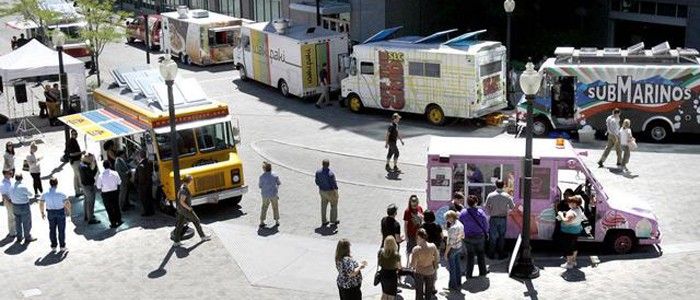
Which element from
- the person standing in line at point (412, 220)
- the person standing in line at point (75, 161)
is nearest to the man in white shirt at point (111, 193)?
the person standing in line at point (75, 161)

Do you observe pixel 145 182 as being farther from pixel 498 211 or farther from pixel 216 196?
pixel 498 211

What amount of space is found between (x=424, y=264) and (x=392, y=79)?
1616cm

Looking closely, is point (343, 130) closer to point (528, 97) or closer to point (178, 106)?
point (178, 106)

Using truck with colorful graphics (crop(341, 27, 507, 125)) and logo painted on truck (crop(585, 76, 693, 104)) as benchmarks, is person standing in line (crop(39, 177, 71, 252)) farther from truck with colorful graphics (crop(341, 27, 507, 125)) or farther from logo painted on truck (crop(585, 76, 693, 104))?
logo painted on truck (crop(585, 76, 693, 104))

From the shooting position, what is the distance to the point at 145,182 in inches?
824

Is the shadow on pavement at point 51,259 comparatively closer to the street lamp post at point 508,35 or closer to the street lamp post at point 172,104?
the street lamp post at point 172,104

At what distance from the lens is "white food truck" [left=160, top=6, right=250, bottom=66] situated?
41594mm

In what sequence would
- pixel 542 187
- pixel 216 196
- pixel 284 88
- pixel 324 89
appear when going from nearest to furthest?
pixel 542 187, pixel 216 196, pixel 324 89, pixel 284 88

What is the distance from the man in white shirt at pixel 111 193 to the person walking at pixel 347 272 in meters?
7.68

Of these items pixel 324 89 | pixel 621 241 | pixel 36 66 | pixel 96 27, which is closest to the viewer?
pixel 621 241

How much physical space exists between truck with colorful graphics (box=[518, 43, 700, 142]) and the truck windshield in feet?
32.4

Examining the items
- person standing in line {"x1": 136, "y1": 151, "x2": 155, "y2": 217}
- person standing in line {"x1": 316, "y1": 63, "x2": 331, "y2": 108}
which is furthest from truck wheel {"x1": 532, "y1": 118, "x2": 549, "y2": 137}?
person standing in line {"x1": 136, "y1": 151, "x2": 155, "y2": 217}

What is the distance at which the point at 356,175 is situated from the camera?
24.2 m

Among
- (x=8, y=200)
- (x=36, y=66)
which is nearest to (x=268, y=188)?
(x=8, y=200)
